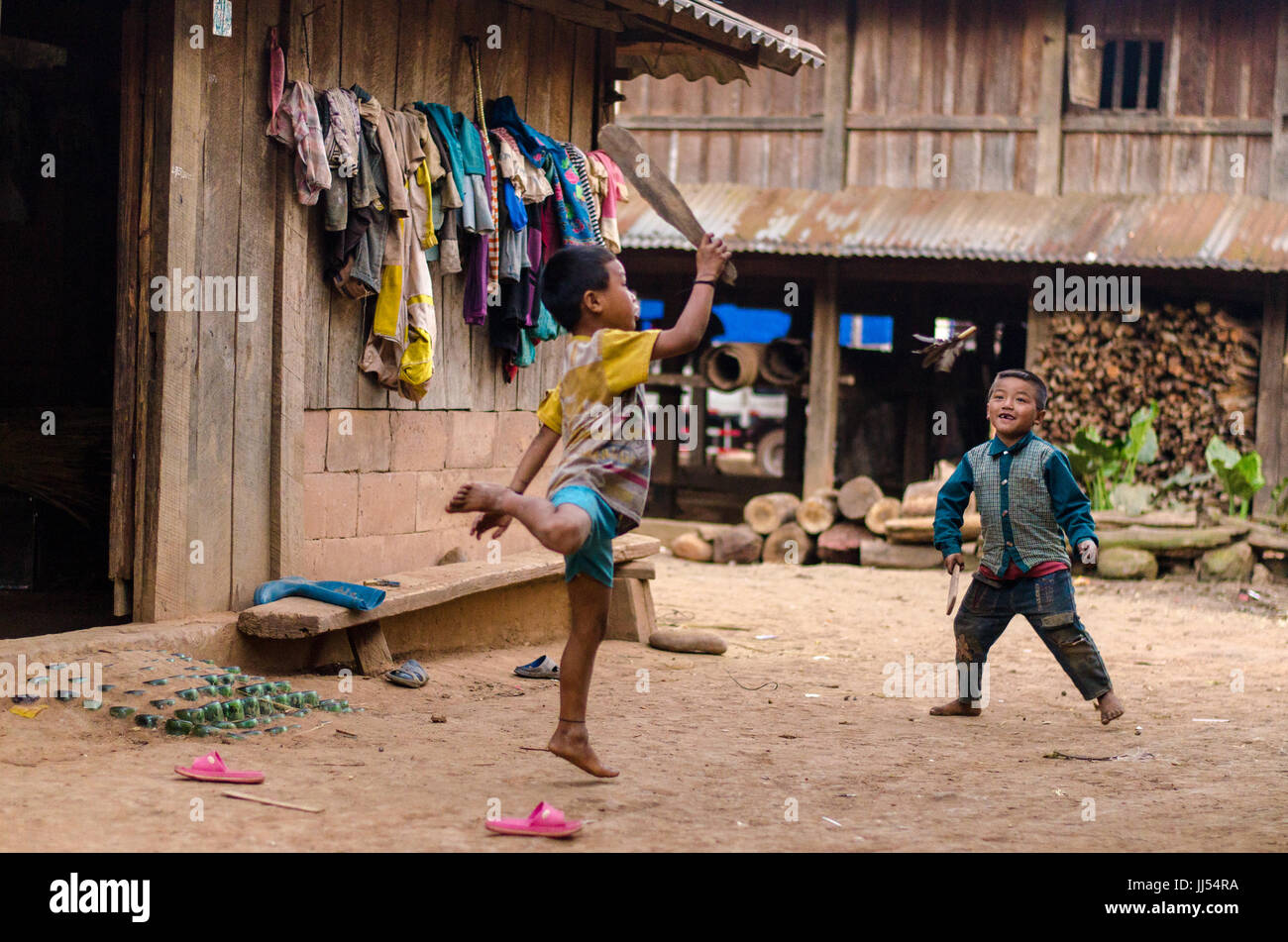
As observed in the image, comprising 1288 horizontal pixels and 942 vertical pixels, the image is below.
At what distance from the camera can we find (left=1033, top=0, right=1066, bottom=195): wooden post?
510 inches

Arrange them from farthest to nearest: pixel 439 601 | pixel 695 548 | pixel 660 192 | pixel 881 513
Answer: pixel 695 548 < pixel 881 513 < pixel 439 601 < pixel 660 192

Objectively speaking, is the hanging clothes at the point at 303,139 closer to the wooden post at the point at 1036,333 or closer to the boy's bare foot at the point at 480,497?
the boy's bare foot at the point at 480,497

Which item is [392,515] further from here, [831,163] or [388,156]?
[831,163]

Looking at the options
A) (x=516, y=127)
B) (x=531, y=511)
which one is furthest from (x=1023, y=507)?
(x=516, y=127)

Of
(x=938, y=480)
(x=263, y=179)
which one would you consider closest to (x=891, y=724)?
(x=263, y=179)

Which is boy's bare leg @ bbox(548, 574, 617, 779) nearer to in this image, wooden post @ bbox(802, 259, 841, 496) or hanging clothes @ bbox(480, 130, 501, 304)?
hanging clothes @ bbox(480, 130, 501, 304)

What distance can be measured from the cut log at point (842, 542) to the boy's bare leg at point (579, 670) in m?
8.73

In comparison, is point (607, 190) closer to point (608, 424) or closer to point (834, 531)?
point (608, 424)

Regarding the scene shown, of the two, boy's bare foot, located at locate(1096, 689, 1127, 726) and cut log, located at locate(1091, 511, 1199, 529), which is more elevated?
cut log, located at locate(1091, 511, 1199, 529)

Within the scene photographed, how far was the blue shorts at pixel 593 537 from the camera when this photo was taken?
14.6 feet

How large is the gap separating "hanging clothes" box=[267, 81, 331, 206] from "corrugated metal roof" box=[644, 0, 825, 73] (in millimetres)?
1893

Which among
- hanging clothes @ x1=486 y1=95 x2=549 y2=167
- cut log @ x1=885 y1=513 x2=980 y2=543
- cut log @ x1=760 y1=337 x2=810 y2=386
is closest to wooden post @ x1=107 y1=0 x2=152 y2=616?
hanging clothes @ x1=486 y1=95 x2=549 y2=167

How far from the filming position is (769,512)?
44.7 ft

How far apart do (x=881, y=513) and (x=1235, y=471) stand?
9.89ft
